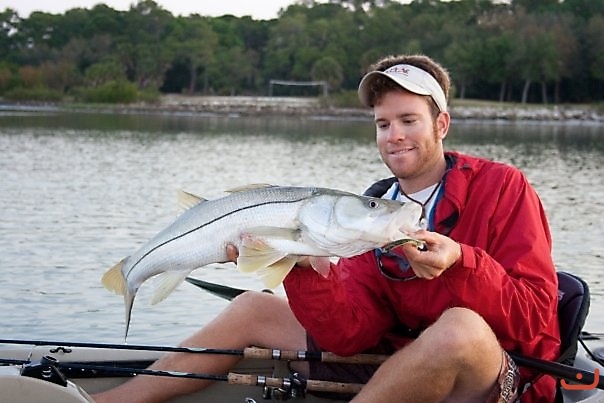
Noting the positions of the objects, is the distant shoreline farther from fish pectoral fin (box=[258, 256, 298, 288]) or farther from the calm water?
fish pectoral fin (box=[258, 256, 298, 288])

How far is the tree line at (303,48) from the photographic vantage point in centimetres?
8925

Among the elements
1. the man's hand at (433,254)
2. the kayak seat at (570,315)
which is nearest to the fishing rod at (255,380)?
the kayak seat at (570,315)

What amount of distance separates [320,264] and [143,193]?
17.6m

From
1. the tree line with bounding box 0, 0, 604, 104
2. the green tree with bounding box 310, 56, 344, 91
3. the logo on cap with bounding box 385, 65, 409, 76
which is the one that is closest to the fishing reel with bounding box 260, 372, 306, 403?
the logo on cap with bounding box 385, 65, 409, 76

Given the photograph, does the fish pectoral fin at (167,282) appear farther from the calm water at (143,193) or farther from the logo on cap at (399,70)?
the calm water at (143,193)

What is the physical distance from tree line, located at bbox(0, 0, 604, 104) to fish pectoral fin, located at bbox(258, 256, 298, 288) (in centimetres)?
7977

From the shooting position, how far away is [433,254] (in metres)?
3.36

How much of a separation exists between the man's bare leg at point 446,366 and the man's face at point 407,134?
0.81m

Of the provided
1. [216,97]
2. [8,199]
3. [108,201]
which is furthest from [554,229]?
[216,97]

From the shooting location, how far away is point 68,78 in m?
94.3

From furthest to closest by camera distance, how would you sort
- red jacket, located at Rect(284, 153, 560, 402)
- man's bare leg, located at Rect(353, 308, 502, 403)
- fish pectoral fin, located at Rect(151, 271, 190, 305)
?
fish pectoral fin, located at Rect(151, 271, 190, 305)
red jacket, located at Rect(284, 153, 560, 402)
man's bare leg, located at Rect(353, 308, 502, 403)

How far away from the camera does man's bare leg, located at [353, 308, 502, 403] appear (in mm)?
3555

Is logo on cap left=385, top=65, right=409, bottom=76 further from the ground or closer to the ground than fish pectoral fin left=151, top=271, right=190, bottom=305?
further from the ground

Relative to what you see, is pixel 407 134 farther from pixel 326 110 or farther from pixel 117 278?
pixel 326 110
